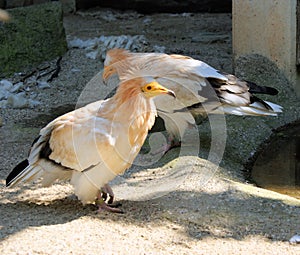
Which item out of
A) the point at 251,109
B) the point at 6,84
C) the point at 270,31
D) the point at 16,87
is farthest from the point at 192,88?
the point at 6,84

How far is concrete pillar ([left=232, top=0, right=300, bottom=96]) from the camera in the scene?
8.31m

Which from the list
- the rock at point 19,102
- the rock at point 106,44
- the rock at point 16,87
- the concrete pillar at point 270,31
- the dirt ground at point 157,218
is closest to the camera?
the dirt ground at point 157,218

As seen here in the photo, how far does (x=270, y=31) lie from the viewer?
8.49m

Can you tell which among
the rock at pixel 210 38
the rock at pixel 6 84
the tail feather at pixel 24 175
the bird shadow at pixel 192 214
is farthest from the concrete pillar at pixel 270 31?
the tail feather at pixel 24 175

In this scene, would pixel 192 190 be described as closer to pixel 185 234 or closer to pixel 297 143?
pixel 185 234

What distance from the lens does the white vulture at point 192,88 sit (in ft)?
20.6

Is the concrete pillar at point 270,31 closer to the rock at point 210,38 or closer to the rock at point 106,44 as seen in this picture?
the rock at point 106,44

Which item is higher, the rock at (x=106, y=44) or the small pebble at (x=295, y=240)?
the small pebble at (x=295, y=240)

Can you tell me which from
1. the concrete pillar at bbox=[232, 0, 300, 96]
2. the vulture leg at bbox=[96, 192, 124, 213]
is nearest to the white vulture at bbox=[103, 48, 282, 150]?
the vulture leg at bbox=[96, 192, 124, 213]

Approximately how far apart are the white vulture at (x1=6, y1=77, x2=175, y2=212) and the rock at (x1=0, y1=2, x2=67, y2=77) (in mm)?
4575

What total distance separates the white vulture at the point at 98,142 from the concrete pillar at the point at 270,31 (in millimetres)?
3911

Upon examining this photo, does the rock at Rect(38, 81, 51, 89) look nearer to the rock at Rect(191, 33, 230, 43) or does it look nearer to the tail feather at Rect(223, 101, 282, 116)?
the rock at Rect(191, 33, 230, 43)

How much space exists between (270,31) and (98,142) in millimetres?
4391

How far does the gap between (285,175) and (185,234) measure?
80.8 inches
